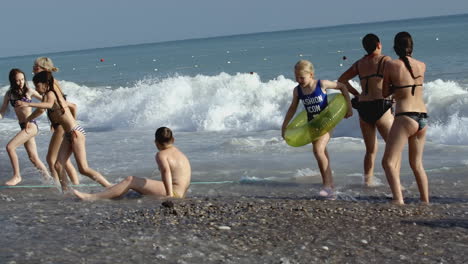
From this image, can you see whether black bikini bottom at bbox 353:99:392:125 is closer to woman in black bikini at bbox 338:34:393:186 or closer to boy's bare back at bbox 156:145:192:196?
woman in black bikini at bbox 338:34:393:186

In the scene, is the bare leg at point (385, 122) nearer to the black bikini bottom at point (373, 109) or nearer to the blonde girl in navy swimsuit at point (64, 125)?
the black bikini bottom at point (373, 109)

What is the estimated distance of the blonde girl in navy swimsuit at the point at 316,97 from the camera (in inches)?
281

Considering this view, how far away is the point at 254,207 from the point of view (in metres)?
6.62

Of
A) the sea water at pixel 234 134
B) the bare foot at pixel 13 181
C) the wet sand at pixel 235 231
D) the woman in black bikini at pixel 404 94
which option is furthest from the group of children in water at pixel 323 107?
the bare foot at pixel 13 181

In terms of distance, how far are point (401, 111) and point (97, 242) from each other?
10.1 feet

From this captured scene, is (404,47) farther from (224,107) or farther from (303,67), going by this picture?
(224,107)

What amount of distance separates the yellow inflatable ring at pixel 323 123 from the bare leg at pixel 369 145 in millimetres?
547

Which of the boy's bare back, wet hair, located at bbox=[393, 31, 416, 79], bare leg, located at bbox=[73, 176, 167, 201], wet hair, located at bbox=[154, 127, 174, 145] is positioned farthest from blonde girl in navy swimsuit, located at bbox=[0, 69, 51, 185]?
wet hair, located at bbox=[393, 31, 416, 79]

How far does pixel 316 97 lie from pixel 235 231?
7.18 feet

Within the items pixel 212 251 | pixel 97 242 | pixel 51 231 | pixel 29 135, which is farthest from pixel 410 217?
pixel 29 135

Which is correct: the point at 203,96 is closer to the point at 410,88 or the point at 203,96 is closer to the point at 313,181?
the point at 313,181

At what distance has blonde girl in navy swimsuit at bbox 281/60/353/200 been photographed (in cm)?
715

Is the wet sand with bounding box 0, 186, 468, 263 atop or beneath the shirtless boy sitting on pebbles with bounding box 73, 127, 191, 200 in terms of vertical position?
beneath

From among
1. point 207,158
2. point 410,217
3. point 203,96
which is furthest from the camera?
point 203,96
